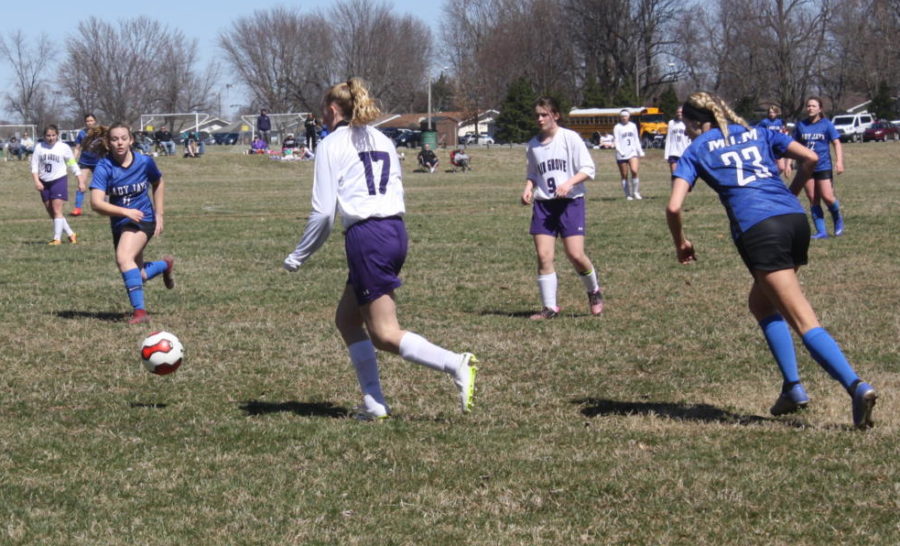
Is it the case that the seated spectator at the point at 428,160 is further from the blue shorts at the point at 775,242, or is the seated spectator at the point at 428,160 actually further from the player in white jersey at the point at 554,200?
the blue shorts at the point at 775,242

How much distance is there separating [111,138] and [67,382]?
2983 millimetres

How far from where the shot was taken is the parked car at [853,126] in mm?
72562

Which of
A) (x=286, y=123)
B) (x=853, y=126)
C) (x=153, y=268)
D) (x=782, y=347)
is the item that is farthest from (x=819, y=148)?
(x=853, y=126)

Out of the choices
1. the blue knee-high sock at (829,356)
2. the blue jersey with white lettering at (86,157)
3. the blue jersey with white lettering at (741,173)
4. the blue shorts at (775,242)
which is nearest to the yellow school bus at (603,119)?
the blue jersey with white lettering at (86,157)

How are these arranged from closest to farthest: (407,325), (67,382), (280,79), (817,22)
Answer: (67,382), (407,325), (817,22), (280,79)

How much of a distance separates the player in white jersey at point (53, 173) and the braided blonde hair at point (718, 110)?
44.1 feet

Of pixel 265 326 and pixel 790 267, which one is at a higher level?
pixel 790 267

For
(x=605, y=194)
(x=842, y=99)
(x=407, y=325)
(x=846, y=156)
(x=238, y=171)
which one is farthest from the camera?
(x=842, y=99)

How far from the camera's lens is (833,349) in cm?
610

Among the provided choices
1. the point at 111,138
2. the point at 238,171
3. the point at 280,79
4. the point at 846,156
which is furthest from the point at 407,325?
the point at 280,79

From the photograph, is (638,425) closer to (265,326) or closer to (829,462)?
(829,462)

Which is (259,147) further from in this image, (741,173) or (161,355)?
(741,173)

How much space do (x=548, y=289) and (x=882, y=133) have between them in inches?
2580

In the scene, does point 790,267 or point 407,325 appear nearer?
point 790,267
